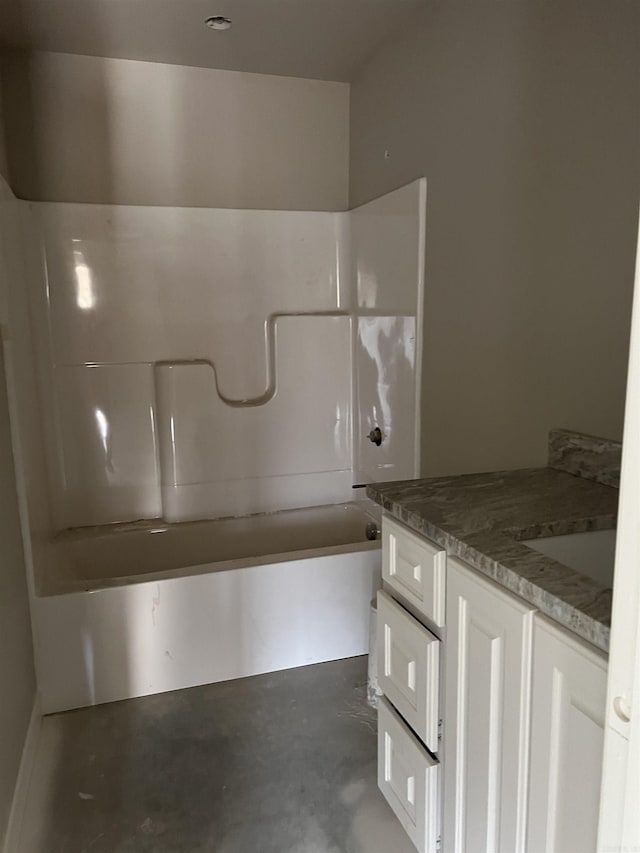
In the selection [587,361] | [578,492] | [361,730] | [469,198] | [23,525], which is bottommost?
[361,730]

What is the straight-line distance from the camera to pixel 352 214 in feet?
10.0

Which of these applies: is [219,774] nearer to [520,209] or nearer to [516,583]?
[516,583]

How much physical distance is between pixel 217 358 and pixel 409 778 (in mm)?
2046

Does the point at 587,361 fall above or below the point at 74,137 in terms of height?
below

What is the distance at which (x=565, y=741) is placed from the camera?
0.93m

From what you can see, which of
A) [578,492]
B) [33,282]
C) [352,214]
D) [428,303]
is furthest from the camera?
[352,214]

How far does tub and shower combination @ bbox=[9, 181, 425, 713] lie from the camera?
7.57 ft

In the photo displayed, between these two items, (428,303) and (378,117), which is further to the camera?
(378,117)

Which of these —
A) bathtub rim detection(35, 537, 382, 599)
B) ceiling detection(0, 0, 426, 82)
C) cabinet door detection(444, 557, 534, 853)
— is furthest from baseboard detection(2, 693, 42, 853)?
ceiling detection(0, 0, 426, 82)

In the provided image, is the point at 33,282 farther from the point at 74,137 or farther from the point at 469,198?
the point at 469,198

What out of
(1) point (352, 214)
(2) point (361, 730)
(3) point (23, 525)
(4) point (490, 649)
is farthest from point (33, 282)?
(4) point (490, 649)

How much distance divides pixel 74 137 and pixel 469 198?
170 cm

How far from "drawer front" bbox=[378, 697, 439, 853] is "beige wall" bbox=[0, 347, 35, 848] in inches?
36.1

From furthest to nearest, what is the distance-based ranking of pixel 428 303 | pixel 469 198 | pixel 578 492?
pixel 428 303 → pixel 469 198 → pixel 578 492
